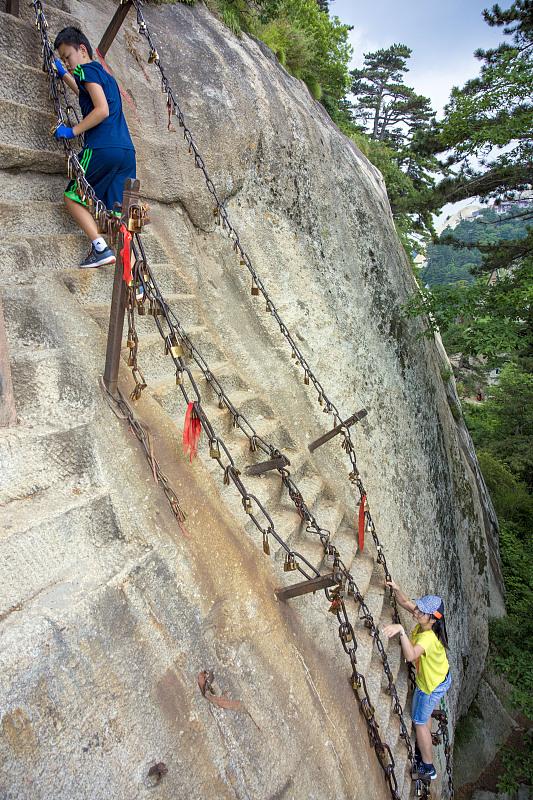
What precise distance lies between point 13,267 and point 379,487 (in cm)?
486

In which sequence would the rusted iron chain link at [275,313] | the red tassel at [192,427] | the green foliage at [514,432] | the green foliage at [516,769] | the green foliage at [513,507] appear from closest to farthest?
the red tassel at [192,427]
the rusted iron chain link at [275,313]
the green foliage at [516,769]
the green foliage at [513,507]
the green foliage at [514,432]

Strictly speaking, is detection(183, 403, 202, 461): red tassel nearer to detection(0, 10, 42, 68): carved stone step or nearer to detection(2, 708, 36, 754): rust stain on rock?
detection(2, 708, 36, 754): rust stain on rock

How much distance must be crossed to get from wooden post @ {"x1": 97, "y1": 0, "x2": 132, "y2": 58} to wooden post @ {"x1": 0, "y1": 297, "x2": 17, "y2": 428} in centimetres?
344

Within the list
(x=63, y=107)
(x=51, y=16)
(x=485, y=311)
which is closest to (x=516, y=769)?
(x=485, y=311)

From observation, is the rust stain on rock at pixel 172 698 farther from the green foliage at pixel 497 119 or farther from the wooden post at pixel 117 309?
the green foliage at pixel 497 119

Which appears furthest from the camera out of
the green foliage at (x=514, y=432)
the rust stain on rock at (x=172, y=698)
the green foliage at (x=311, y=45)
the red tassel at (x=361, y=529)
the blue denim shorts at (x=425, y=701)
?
the green foliage at (x=514, y=432)

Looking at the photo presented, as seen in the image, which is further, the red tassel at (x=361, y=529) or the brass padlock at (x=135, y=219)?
the red tassel at (x=361, y=529)

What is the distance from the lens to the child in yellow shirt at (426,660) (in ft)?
14.5

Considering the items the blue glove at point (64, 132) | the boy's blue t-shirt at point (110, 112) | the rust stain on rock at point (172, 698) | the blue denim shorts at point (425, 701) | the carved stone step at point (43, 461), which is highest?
the boy's blue t-shirt at point (110, 112)

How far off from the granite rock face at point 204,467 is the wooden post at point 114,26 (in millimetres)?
437

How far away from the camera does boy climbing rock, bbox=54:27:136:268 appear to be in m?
3.74

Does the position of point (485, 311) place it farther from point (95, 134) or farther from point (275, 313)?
point (95, 134)

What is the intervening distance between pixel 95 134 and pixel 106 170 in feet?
0.87

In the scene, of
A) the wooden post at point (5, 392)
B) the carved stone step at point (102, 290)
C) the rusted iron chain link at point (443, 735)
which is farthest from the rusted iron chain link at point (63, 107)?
the rusted iron chain link at point (443, 735)
